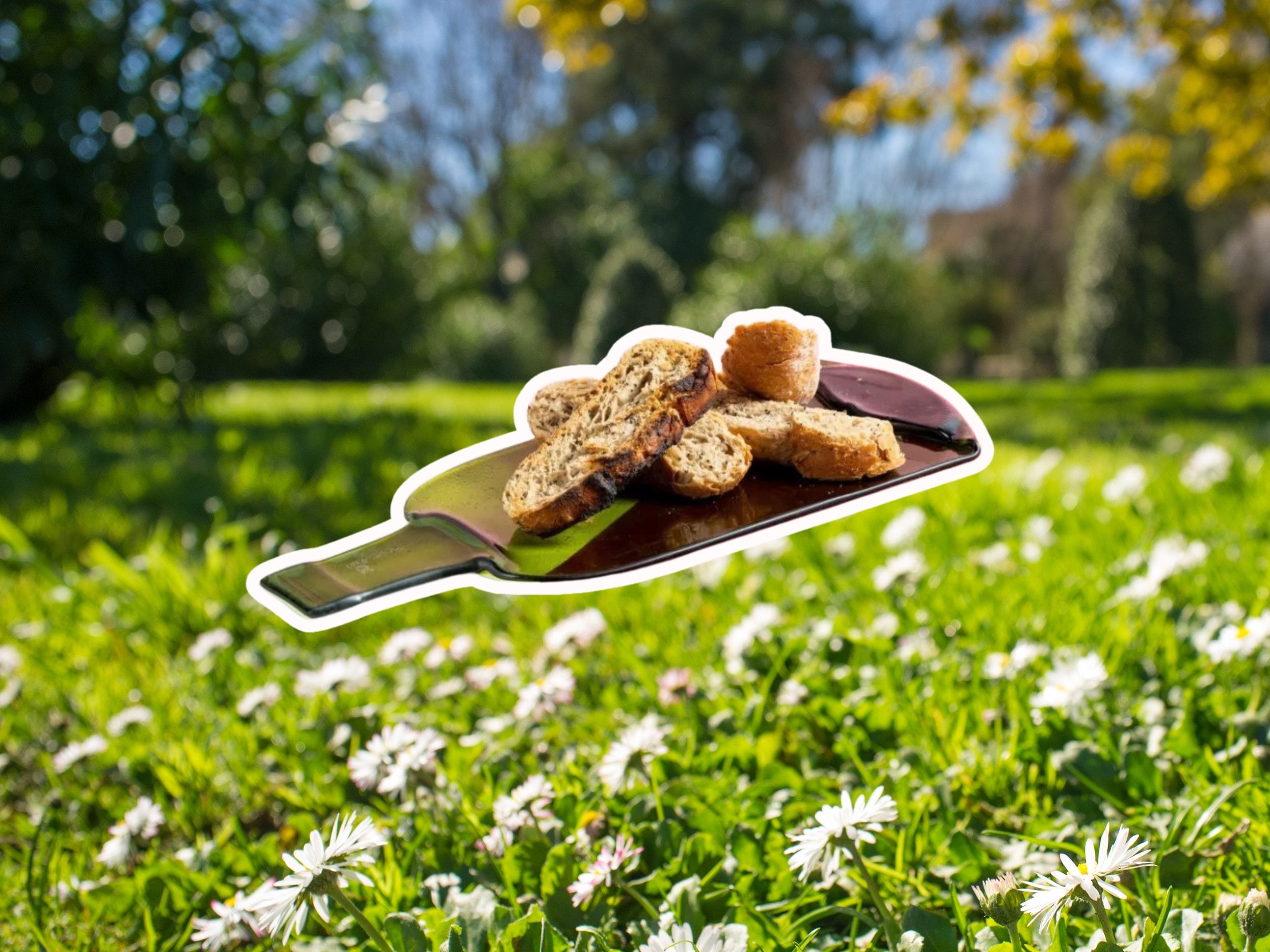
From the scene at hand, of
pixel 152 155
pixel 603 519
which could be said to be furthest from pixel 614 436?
pixel 152 155

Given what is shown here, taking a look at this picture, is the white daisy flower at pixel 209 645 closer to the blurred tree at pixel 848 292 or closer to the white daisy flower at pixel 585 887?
the white daisy flower at pixel 585 887

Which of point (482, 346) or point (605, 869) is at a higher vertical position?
point (605, 869)

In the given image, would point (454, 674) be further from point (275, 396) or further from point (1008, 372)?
point (1008, 372)

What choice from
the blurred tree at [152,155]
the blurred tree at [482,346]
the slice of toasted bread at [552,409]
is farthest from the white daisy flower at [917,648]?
the blurred tree at [482,346]

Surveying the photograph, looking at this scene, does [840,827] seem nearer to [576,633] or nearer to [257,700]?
[576,633]

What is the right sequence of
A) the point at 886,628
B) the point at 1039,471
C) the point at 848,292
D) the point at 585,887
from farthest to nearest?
the point at 848,292 → the point at 1039,471 → the point at 886,628 → the point at 585,887
